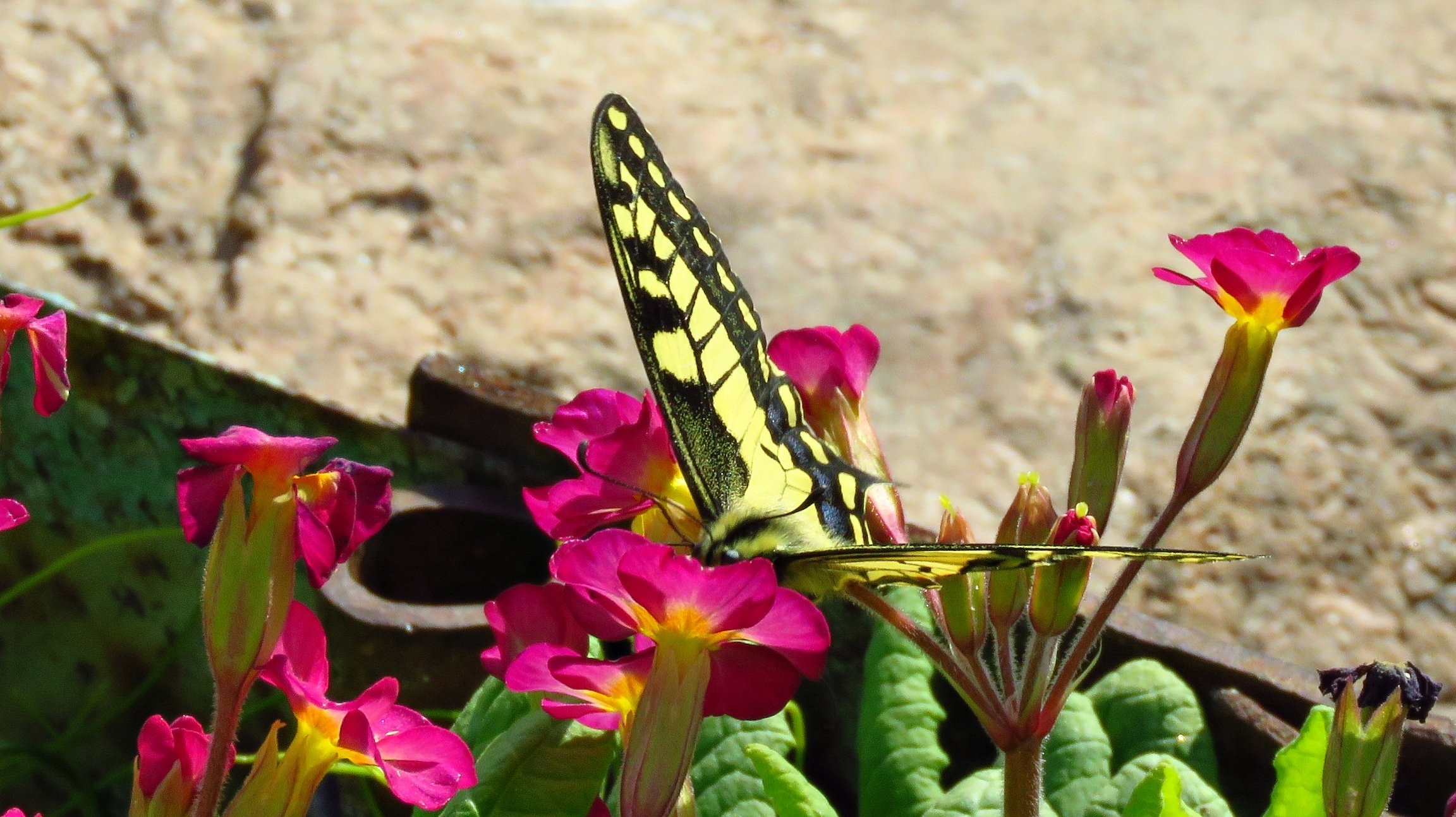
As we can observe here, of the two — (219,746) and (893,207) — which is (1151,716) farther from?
(893,207)

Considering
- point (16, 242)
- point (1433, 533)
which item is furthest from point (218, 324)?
point (1433, 533)

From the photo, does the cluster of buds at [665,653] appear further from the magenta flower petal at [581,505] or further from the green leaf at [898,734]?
the green leaf at [898,734]

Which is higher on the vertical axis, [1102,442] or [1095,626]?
[1102,442]

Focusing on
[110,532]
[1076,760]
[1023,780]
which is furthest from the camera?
[110,532]

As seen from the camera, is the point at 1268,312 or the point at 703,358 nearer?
the point at 1268,312

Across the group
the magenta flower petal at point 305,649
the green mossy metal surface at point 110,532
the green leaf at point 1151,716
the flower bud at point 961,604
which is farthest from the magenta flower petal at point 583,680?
the green mossy metal surface at point 110,532

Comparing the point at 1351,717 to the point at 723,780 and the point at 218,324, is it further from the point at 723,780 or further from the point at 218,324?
the point at 218,324

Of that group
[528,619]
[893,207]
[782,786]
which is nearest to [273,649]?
[528,619]

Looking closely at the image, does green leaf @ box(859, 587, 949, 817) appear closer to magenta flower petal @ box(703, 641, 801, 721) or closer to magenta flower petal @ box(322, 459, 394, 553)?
magenta flower petal @ box(703, 641, 801, 721)
